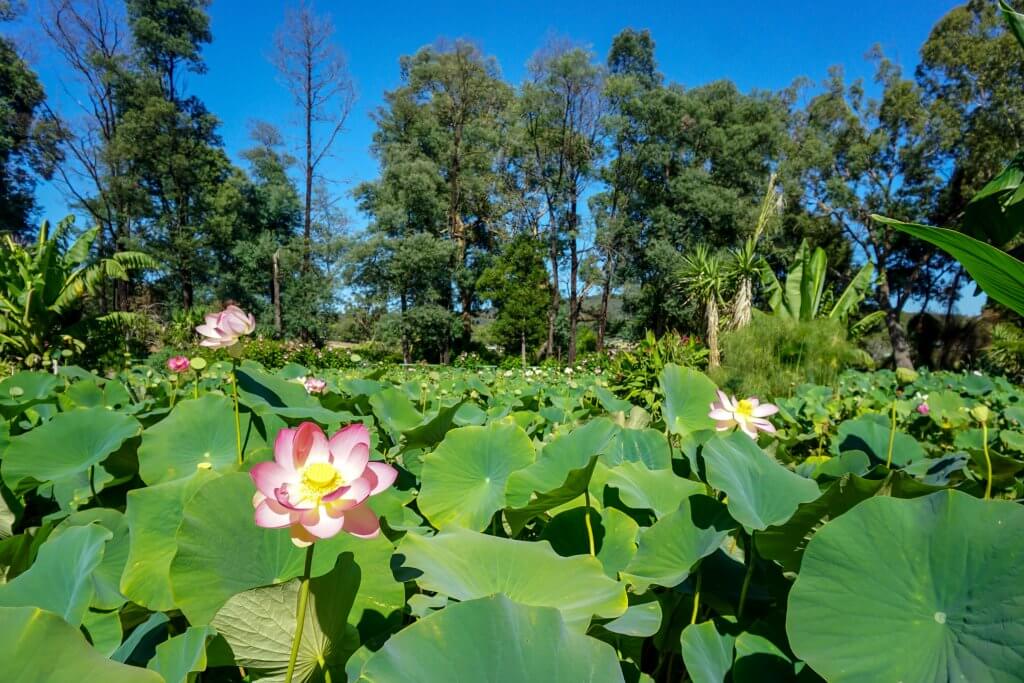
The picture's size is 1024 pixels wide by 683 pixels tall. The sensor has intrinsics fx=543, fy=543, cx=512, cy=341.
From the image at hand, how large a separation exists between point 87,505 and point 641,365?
4.98 m

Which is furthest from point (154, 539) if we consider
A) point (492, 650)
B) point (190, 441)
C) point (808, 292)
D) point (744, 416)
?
point (808, 292)

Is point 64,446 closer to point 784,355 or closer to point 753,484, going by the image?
point 753,484

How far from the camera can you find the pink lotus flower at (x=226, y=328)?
0.85m

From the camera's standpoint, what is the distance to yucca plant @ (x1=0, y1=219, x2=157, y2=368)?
6691 mm

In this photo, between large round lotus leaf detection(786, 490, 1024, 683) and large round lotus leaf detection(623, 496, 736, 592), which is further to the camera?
large round lotus leaf detection(623, 496, 736, 592)

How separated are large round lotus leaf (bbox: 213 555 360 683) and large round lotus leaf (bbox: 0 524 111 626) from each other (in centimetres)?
14

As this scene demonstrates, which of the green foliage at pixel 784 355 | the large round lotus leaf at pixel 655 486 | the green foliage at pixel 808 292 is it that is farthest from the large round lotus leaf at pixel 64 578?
the green foliage at pixel 808 292

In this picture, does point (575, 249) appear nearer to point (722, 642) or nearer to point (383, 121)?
point (383, 121)

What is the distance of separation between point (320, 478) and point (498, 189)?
18.4 metres

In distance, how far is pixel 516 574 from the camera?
45cm

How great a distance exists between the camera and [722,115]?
1816cm

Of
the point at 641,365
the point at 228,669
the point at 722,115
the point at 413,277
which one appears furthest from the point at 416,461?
the point at 722,115

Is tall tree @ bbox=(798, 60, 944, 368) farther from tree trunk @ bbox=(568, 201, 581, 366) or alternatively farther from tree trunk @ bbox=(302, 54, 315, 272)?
tree trunk @ bbox=(302, 54, 315, 272)

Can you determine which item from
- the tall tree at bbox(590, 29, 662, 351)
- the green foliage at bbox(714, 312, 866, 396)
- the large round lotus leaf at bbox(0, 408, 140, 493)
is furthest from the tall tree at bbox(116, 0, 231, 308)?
the large round lotus leaf at bbox(0, 408, 140, 493)
